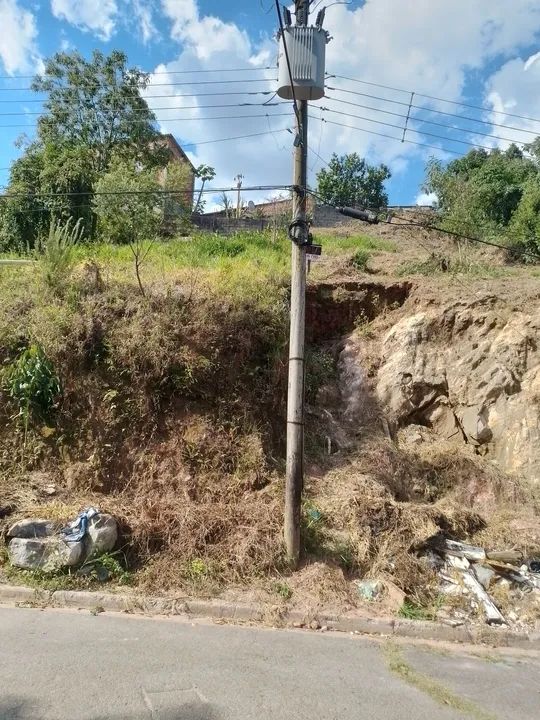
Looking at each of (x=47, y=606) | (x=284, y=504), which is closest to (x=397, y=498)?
(x=284, y=504)

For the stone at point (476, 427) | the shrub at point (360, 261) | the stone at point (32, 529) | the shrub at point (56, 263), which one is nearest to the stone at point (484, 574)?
the stone at point (476, 427)

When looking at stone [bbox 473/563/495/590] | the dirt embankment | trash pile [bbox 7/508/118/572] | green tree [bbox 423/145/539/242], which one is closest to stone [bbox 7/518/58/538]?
trash pile [bbox 7/508/118/572]

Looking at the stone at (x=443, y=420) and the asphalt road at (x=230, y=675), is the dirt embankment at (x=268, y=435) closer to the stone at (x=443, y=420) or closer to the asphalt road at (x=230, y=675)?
the stone at (x=443, y=420)

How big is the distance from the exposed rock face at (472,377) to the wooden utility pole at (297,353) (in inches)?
120

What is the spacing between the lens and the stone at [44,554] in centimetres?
635

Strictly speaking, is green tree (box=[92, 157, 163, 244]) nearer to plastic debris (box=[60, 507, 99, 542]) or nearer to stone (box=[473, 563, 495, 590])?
plastic debris (box=[60, 507, 99, 542])

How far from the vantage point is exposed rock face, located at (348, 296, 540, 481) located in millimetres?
8797

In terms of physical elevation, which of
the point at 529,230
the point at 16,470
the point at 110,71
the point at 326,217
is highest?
the point at 110,71

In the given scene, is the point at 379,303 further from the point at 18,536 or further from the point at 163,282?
the point at 18,536

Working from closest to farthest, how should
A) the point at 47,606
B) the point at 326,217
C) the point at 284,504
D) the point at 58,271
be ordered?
1. the point at 47,606
2. the point at 284,504
3. the point at 58,271
4. the point at 326,217

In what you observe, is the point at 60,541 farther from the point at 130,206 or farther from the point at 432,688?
the point at 130,206

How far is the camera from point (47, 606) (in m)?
5.93

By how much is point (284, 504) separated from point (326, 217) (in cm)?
1707

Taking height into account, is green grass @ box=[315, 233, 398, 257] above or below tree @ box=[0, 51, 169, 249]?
below
